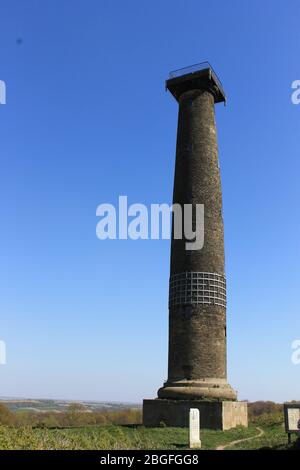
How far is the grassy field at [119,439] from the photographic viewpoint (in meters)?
10.1

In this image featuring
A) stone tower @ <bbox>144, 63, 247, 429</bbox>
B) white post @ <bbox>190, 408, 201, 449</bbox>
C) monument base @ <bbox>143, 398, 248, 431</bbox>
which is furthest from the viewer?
stone tower @ <bbox>144, 63, 247, 429</bbox>

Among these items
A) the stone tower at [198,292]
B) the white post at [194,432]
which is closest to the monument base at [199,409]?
the stone tower at [198,292]

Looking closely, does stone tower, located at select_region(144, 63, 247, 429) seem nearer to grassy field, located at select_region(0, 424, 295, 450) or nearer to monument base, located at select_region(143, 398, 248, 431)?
monument base, located at select_region(143, 398, 248, 431)

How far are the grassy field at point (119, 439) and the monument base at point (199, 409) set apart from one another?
2.27ft

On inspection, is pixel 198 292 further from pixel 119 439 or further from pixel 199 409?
pixel 119 439

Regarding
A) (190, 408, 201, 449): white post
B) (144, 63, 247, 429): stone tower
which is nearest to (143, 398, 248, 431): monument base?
(144, 63, 247, 429): stone tower

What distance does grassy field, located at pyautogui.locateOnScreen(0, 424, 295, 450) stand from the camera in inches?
397

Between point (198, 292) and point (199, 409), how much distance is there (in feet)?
16.3

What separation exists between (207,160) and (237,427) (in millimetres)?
12119

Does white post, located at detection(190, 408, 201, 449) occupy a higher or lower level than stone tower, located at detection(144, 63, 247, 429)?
lower

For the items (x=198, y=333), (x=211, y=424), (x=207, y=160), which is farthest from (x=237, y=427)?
(x=207, y=160)

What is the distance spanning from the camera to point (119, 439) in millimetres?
14406
